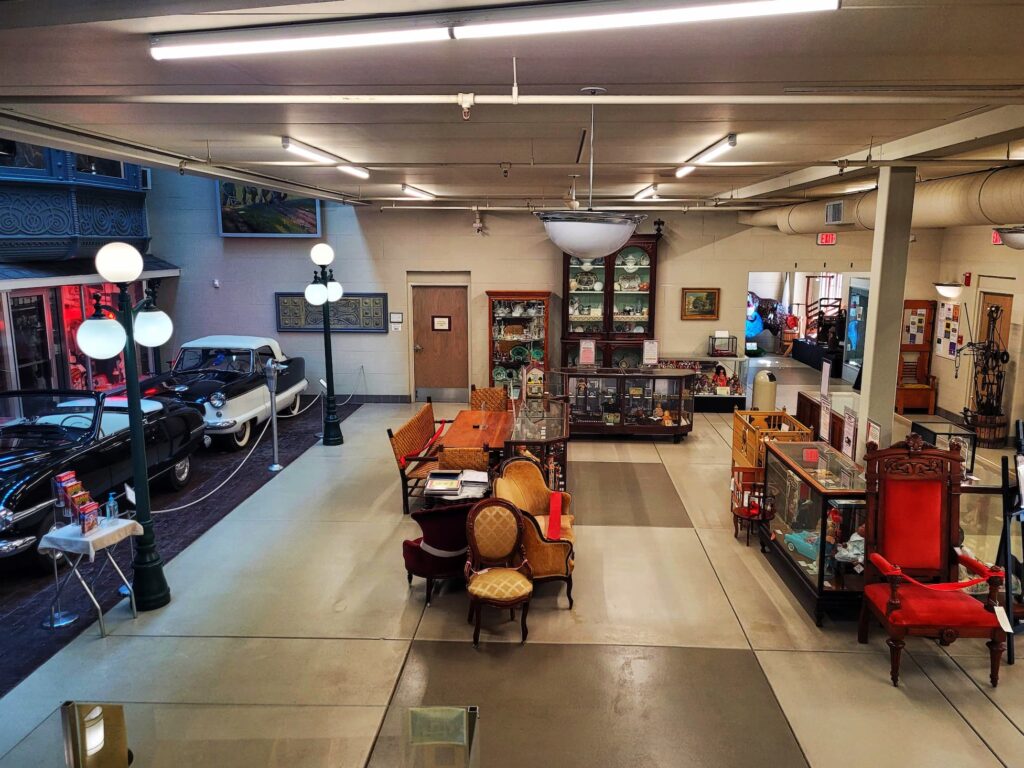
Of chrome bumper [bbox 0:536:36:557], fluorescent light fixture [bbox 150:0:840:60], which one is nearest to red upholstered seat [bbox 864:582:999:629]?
fluorescent light fixture [bbox 150:0:840:60]

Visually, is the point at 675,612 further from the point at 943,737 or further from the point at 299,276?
the point at 299,276

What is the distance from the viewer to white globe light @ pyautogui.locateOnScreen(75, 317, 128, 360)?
527cm

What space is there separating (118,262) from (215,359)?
252 inches

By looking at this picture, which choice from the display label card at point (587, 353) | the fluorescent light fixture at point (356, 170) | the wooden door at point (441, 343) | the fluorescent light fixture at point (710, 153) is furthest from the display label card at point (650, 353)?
the fluorescent light fixture at point (356, 170)

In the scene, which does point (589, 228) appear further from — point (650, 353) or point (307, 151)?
point (650, 353)

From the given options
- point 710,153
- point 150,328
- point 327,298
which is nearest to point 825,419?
point 710,153

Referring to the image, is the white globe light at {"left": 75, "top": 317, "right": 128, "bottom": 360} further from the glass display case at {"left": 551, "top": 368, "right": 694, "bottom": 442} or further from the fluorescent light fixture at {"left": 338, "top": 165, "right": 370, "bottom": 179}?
the glass display case at {"left": 551, "top": 368, "right": 694, "bottom": 442}

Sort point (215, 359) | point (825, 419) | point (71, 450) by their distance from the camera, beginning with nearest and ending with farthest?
point (71, 450), point (825, 419), point (215, 359)

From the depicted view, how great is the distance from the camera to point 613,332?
13711 millimetres

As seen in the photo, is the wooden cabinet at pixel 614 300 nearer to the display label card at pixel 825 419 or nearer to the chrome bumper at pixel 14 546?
the display label card at pixel 825 419

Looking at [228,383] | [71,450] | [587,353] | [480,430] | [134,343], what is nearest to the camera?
[134,343]

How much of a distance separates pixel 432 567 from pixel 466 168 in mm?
4594

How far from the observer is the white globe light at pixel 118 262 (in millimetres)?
5473

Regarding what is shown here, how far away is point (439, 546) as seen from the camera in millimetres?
6246
